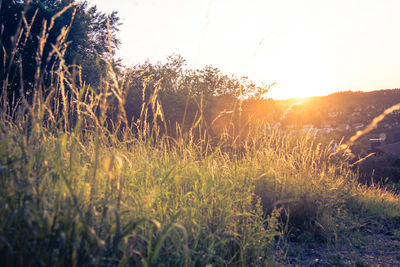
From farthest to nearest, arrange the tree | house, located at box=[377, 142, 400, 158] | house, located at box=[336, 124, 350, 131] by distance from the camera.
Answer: house, located at box=[336, 124, 350, 131] < house, located at box=[377, 142, 400, 158] < the tree

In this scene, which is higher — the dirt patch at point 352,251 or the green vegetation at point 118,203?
the green vegetation at point 118,203

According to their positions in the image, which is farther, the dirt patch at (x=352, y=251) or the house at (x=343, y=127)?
the house at (x=343, y=127)

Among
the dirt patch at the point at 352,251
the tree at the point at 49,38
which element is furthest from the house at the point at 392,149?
the tree at the point at 49,38

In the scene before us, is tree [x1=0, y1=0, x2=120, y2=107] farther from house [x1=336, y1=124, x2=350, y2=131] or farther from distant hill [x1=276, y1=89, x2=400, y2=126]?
house [x1=336, y1=124, x2=350, y2=131]

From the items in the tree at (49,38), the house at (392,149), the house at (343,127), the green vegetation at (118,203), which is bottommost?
the house at (392,149)

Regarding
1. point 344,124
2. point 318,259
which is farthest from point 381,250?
point 344,124

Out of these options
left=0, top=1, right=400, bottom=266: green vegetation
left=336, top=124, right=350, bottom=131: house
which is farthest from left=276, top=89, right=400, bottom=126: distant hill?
left=0, top=1, right=400, bottom=266: green vegetation

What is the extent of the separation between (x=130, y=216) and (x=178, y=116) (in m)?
7.99

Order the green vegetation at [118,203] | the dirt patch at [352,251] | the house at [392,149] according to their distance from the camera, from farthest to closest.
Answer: the house at [392,149] → the dirt patch at [352,251] → the green vegetation at [118,203]

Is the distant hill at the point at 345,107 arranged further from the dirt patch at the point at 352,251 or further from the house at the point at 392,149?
the dirt patch at the point at 352,251

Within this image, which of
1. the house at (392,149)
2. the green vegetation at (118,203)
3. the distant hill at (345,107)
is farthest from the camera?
the distant hill at (345,107)

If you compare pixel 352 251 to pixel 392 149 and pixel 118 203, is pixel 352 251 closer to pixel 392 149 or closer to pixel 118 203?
pixel 118 203

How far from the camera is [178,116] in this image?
382 inches

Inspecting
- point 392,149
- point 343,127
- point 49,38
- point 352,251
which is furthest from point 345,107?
point 352,251
